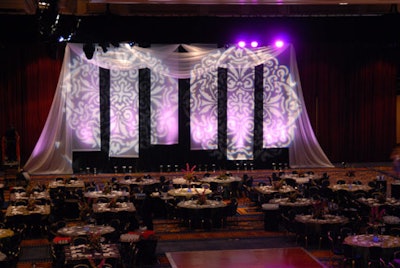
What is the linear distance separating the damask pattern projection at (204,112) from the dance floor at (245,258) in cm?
1008

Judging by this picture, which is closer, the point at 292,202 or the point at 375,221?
the point at 375,221

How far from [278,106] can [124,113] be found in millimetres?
5252

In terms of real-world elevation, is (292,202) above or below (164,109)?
below

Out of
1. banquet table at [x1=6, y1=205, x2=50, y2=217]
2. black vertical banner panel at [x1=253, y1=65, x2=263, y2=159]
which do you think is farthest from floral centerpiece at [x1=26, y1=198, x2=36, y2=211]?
black vertical banner panel at [x1=253, y1=65, x2=263, y2=159]

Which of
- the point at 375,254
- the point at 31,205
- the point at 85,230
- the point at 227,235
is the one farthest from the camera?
the point at 227,235

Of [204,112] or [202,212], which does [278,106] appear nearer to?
[204,112]

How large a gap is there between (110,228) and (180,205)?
2.70 m

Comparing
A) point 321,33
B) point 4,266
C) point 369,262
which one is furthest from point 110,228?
point 321,33

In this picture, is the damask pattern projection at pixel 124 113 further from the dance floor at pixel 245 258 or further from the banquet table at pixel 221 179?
the dance floor at pixel 245 258

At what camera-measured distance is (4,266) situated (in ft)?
33.2

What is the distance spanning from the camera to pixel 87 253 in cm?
1056

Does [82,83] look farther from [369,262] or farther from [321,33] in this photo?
[369,262]

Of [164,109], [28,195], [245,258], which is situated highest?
[164,109]

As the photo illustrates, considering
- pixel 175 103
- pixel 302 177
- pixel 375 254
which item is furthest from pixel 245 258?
pixel 175 103
